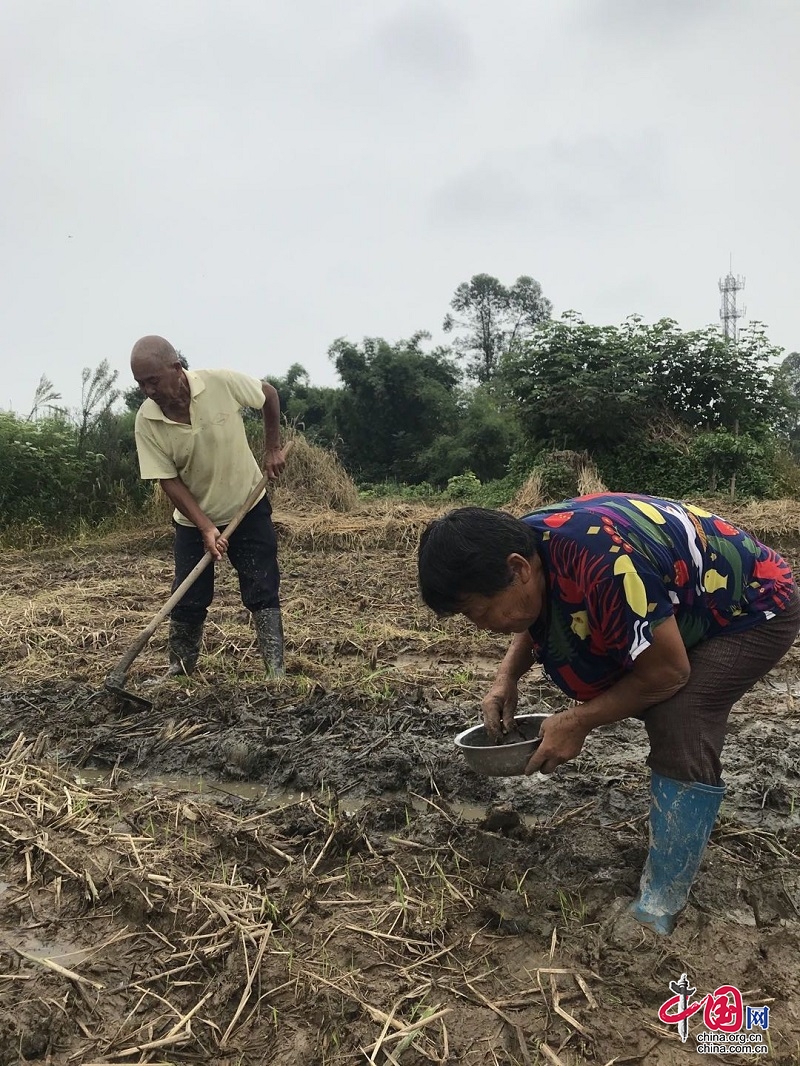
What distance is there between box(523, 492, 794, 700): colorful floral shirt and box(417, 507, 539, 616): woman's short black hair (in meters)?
0.13

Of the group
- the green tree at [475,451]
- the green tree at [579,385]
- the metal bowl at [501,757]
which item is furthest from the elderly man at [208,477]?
the green tree at [475,451]

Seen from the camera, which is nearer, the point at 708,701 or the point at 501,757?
the point at 708,701

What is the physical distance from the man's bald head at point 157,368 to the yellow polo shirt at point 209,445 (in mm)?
117

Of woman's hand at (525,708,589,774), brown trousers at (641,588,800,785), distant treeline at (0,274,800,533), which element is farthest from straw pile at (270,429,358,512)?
brown trousers at (641,588,800,785)

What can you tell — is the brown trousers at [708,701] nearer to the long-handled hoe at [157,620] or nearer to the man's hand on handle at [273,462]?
the long-handled hoe at [157,620]

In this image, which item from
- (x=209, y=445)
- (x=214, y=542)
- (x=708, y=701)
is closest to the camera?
(x=708, y=701)

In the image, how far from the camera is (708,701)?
1.99 metres

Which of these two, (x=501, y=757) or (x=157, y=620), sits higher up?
(x=157, y=620)

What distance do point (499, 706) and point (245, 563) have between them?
2.25 meters

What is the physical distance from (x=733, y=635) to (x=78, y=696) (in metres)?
3.47

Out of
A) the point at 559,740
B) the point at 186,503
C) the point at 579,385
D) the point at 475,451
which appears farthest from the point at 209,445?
the point at 475,451

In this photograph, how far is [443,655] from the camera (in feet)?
16.4

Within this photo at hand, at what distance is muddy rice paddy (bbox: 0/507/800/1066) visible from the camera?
186 centimetres

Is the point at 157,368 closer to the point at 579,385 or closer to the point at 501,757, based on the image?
the point at 501,757
